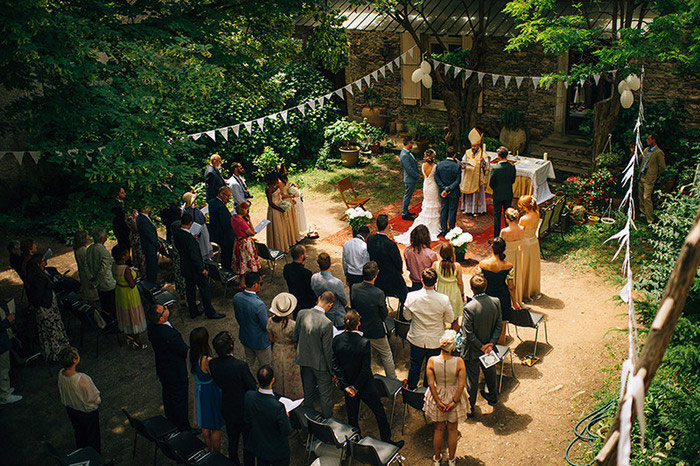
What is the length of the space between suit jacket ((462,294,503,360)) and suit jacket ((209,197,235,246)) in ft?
16.3

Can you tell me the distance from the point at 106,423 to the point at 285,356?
8.23 feet

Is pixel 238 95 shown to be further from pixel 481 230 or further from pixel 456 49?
pixel 456 49

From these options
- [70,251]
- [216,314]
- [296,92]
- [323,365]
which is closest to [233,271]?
[216,314]

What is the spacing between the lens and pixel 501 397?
7.12 meters

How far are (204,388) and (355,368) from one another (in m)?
1.59

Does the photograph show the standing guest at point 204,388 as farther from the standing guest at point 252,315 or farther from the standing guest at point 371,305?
the standing guest at point 371,305

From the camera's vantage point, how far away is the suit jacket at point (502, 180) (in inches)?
411

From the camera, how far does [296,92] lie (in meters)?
16.7

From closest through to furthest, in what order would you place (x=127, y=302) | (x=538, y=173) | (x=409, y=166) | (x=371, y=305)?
(x=371, y=305) < (x=127, y=302) < (x=409, y=166) < (x=538, y=173)

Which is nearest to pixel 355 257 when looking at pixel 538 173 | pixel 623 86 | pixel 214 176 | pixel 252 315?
pixel 252 315

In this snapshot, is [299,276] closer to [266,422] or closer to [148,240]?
[266,422]

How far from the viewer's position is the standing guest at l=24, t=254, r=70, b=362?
25.2 feet

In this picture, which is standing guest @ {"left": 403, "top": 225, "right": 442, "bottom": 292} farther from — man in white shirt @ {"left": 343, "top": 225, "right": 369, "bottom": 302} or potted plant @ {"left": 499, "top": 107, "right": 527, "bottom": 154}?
potted plant @ {"left": 499, "top": 107, "right": 527, "bottom": 154}

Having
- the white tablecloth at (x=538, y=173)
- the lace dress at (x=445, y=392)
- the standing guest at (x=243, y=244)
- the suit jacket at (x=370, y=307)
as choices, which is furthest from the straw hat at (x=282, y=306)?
the white tablecloth at (x=538, y=173)
